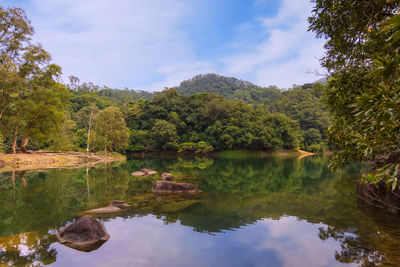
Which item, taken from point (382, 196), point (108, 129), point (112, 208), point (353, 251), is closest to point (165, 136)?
point (108, 129)

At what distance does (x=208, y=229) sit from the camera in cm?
760

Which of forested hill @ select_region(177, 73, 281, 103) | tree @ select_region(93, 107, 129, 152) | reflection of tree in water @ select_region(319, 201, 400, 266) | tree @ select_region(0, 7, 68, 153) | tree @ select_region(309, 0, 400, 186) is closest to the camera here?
tree @ select_region(309, 0, 400, 186)

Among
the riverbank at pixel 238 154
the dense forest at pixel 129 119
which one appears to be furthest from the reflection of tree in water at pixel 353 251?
the riverbank at pixel 238 154

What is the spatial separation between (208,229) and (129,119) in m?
51.9

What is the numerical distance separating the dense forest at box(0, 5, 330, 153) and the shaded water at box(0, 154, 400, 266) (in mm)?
12544

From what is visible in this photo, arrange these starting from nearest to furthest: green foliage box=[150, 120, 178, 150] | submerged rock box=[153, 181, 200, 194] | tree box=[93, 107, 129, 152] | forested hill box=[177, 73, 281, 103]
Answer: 1. submerged rock box=[153, 181, 200, 194]
2. tree box=[93, 107, 129, 152]
3. green foliage box=[150, 120, 178, 150]
4. forested hill box=[177, 73, 281, 103]

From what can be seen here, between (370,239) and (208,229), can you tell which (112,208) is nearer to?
(208,229)

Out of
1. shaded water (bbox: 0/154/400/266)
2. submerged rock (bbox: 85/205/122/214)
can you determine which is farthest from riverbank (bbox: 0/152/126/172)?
submerged rock (bbox: 85/205/122/214)

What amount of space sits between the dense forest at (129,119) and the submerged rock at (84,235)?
59.7 feet

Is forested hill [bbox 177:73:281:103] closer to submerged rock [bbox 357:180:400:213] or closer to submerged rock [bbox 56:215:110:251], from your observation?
submerged rock [bbox 357:180:400:213]

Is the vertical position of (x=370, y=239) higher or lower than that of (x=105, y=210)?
higher

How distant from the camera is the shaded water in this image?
5.64m

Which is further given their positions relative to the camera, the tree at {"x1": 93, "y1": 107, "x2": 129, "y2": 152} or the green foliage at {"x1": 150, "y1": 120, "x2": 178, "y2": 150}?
the green foliage at {"x1": 150, "y1": 120, "x2": 178, "y2": 150}

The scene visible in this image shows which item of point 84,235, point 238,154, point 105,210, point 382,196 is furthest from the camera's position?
point 238,154
